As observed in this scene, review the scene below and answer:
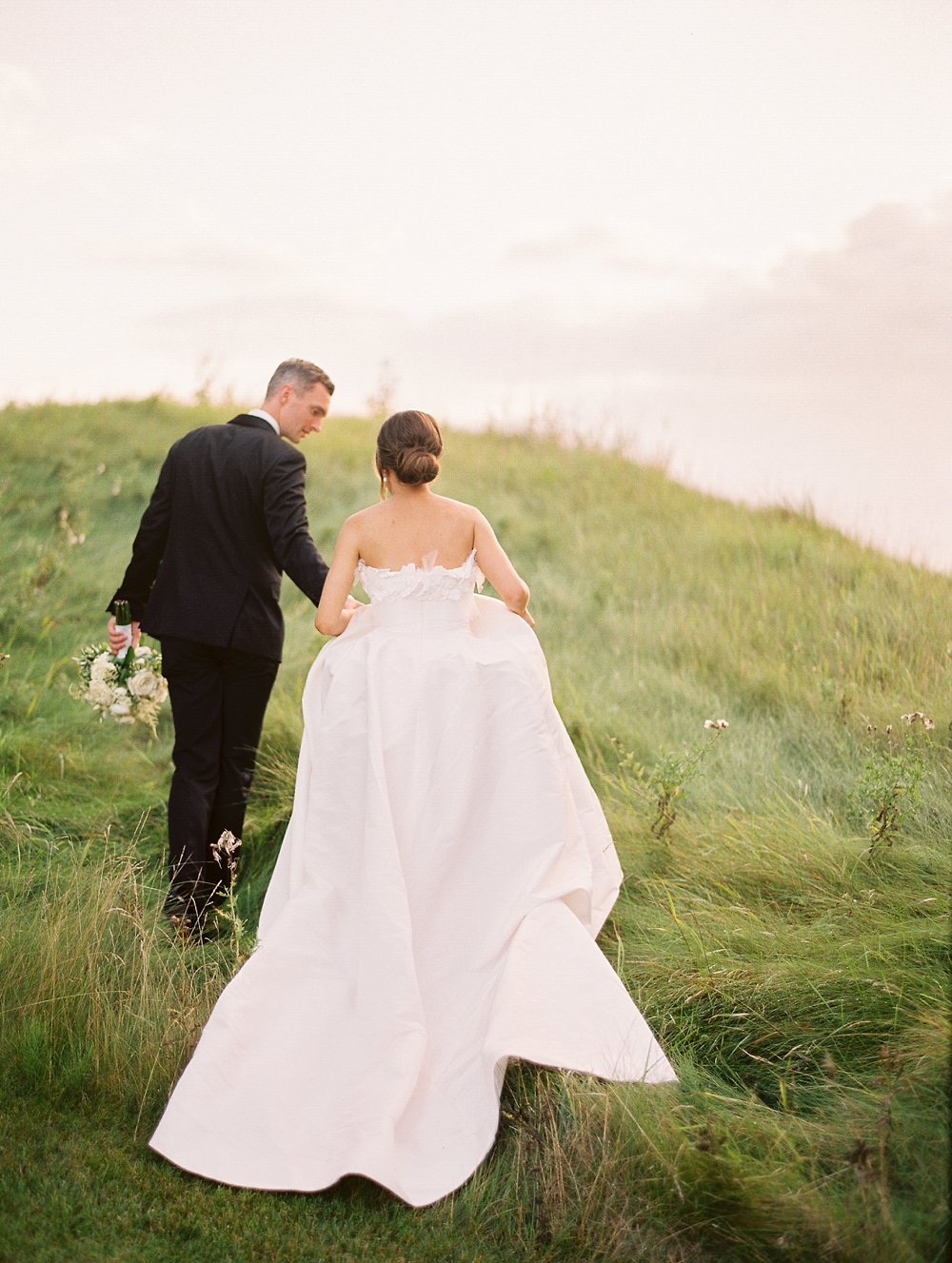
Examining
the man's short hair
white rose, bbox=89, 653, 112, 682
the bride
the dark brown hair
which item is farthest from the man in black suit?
the dark brown hair

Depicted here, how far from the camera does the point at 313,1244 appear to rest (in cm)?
278

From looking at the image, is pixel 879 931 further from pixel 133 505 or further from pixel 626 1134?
pixel 133 505

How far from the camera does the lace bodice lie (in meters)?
4.09

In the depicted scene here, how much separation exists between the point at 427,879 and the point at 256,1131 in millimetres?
1063

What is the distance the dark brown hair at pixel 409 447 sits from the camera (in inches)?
157

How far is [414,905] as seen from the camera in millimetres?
3803

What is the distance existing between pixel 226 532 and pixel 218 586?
276mm

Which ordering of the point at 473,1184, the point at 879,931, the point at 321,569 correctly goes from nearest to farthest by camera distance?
the point at 473,1184 < the point at 879,931 < the point at 321,569

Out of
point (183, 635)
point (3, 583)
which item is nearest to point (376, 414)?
point (3, 583)

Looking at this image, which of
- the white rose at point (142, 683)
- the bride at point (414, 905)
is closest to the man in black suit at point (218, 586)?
the white rose at point (142, 683)

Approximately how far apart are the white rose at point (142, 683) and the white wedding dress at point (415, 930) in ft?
4.20

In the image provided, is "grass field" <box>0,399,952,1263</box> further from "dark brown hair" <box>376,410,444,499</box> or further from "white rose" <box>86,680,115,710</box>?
"dark brown hair" <box>376,410,444,499</box>

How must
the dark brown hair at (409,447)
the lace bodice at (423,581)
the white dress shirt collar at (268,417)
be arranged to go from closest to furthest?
1. the dark brown hair at (409,447)
2. the lace bodice at (423,581)
3. the white dress shirt collar at (268,417)

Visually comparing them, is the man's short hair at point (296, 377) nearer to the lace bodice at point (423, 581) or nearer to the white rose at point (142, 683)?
the lace bodice at point (423, 581)
